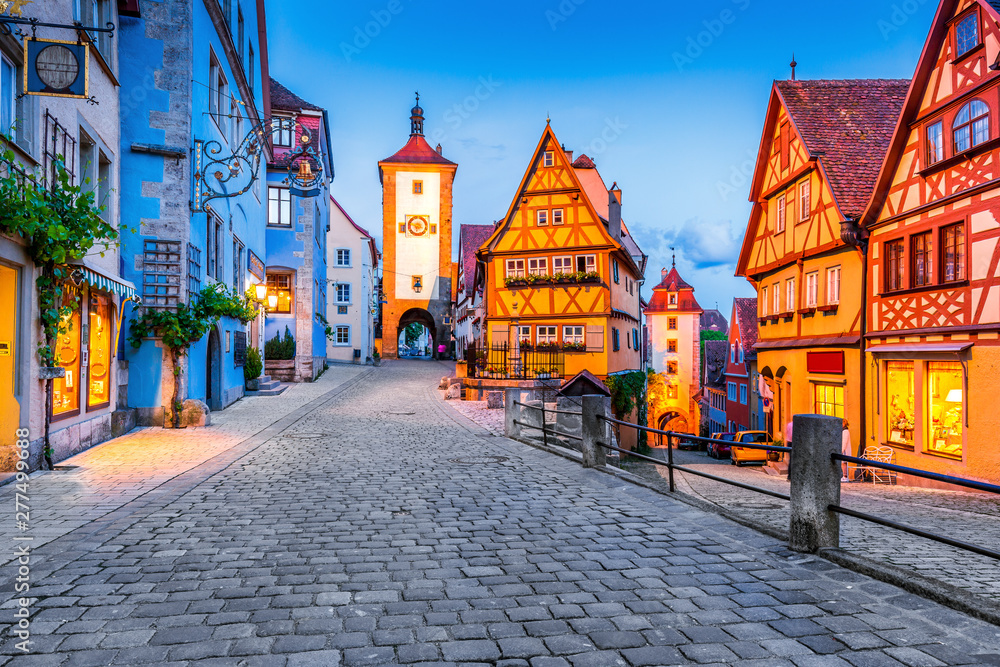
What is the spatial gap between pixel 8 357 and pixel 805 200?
18.5m

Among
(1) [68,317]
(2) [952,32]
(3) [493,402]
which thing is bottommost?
(3) [493,402]

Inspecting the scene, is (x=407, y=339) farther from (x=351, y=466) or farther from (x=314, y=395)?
(x=351, y=466)

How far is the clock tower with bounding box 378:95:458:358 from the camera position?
5369cm

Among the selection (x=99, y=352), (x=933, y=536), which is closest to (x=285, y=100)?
(x=99, y=352)

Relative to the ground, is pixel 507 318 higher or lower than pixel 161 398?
higher

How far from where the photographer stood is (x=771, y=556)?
5.13 m

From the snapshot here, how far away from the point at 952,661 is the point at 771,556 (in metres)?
1.86

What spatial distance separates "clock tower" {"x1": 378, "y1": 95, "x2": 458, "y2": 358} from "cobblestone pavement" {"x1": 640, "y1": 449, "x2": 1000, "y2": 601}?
137 ft

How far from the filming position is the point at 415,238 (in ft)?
178

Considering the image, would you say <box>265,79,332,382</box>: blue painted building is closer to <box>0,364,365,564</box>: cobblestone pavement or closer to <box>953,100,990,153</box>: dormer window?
<box>0,364,365,564</box>: cobblestone pavement

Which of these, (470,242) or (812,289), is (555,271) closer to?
(812,289)

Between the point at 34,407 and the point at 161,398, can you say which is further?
the point at 161,398

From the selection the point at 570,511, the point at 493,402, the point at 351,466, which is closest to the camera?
the point at 570,511

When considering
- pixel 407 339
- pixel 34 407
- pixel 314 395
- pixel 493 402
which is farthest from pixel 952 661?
pixel 407 339
